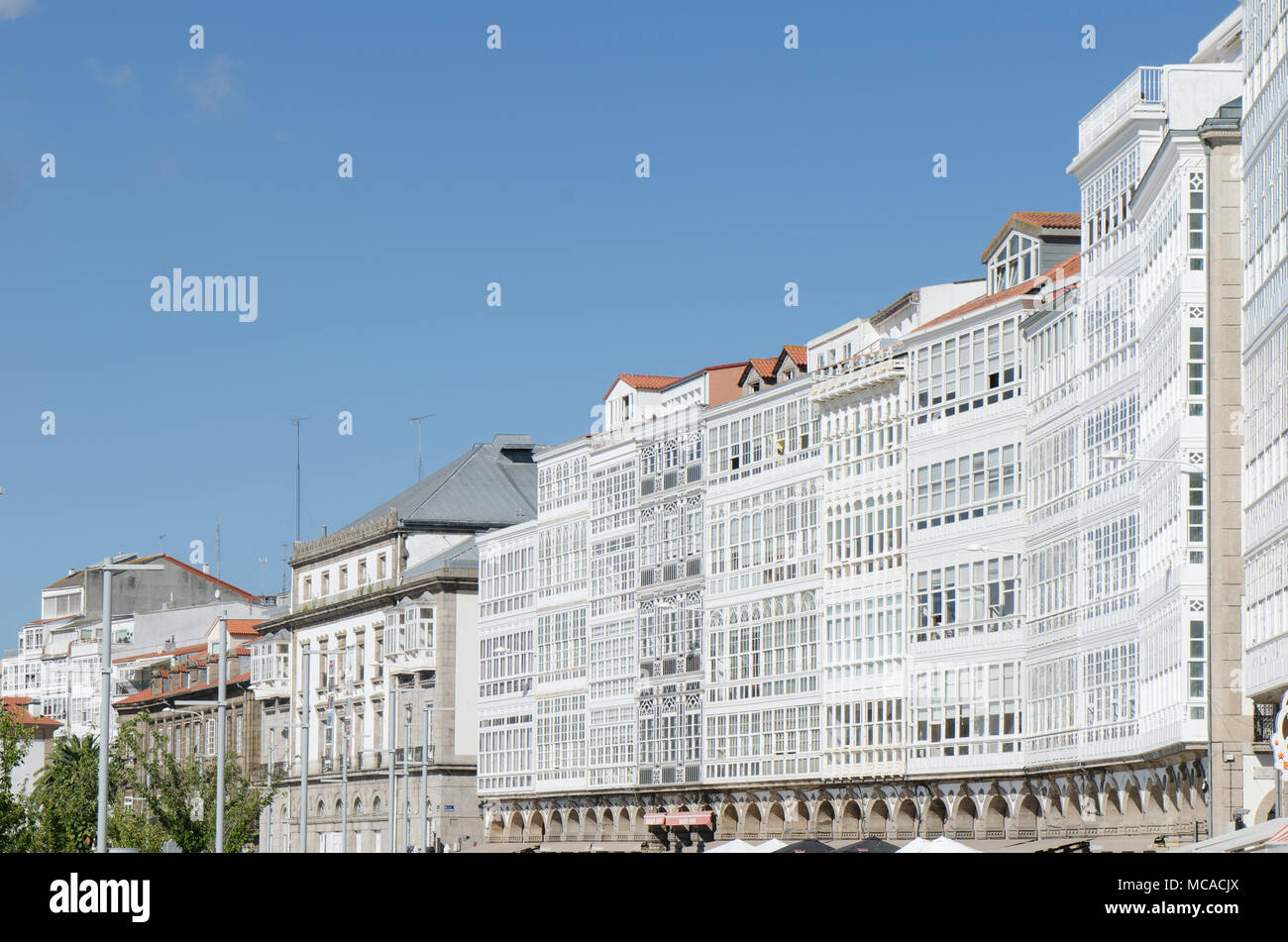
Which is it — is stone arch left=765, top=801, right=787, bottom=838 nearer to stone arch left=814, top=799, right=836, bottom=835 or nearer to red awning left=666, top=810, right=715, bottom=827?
stone arch left=814, top=799, right=836, bottom=835

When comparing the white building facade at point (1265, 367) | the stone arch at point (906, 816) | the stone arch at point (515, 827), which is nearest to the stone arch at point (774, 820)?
the stone arch at point (906, 816)

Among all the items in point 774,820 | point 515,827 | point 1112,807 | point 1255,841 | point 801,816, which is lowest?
point 515,827

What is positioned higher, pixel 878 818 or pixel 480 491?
pixel 480 491

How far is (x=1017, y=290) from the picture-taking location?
79.1 meters

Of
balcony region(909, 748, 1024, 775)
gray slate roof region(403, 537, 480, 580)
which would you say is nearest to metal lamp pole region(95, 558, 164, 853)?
balcony region(909, 748, 1024, 775)

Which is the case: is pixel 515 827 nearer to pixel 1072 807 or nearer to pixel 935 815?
pixel 935 815

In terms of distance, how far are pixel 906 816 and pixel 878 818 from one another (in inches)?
81.2

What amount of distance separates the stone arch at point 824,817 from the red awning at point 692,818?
861cm

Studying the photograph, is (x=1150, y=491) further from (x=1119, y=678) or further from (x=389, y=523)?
(x=389, y=523)

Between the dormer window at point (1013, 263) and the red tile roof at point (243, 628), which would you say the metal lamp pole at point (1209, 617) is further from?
the red tile roof at point (243, 628)

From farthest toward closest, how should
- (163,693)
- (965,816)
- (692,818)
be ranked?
(163,693), (692,818), (965,816)

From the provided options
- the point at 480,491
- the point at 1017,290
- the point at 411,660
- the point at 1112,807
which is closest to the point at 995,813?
the point at 1112,807

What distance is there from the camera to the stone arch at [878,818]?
83062mm
